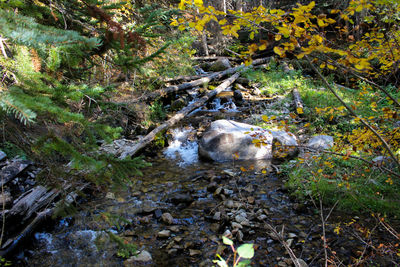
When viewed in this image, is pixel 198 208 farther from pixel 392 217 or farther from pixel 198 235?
pixel 392 217

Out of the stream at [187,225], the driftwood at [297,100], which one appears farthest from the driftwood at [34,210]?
the driftwood at [297,100]

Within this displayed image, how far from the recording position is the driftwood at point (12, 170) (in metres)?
3.99

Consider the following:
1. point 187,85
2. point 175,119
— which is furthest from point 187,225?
point 187,85

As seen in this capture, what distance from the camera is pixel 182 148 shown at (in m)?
6.95

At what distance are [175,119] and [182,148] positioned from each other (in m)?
1.31

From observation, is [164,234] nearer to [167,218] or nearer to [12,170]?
[167,218]

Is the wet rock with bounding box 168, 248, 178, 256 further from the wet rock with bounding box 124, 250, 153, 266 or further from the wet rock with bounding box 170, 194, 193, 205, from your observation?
the wet rock with bounding box 170, 194, 193, 205

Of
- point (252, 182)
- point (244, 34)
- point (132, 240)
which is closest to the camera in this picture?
point (132, 240)

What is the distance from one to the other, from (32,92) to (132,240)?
2511 millimetres

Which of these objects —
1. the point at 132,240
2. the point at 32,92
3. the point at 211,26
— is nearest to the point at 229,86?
the point at 211,26

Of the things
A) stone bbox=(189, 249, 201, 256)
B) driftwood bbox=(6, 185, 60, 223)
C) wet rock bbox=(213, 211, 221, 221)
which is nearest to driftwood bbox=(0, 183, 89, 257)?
driftwood bbox=(6, 185, 60, 223)

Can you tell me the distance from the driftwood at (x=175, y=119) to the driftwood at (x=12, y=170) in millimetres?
1786

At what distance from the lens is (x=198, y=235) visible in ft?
11.6

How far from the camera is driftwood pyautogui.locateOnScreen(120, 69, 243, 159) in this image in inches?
231
